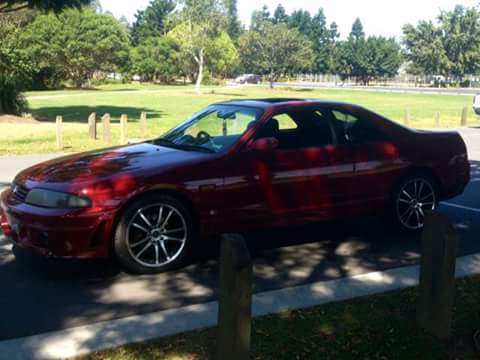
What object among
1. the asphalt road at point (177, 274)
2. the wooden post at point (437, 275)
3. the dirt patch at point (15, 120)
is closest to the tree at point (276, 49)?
the dirt patch at point (15, 120)

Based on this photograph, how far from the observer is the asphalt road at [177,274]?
15.4 ft

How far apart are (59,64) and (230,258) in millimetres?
68305

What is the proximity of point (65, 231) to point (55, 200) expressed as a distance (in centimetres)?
30

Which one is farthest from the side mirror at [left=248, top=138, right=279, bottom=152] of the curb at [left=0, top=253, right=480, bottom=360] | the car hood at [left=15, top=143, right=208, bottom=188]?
the curb at [left=0, top=253, right=480, bottom=360]

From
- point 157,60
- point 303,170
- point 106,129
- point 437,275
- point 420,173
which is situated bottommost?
point 106,129

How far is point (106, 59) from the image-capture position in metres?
74.2

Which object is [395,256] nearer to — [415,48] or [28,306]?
[28,306]

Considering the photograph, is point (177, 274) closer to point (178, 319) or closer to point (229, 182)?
point (229, 182)

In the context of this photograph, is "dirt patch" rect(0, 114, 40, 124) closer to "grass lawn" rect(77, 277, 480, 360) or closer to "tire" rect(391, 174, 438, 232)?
"tire" rect(391, 174, 438, 232)

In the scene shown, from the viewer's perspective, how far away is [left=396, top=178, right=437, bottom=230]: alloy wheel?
23.1ft

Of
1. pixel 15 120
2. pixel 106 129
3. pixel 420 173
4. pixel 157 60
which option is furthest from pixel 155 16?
pixel 420 173

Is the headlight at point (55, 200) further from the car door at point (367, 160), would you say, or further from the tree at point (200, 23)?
the tree at point (200, 23)

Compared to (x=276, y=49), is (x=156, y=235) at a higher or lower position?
lower

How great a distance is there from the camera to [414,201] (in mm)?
7133
